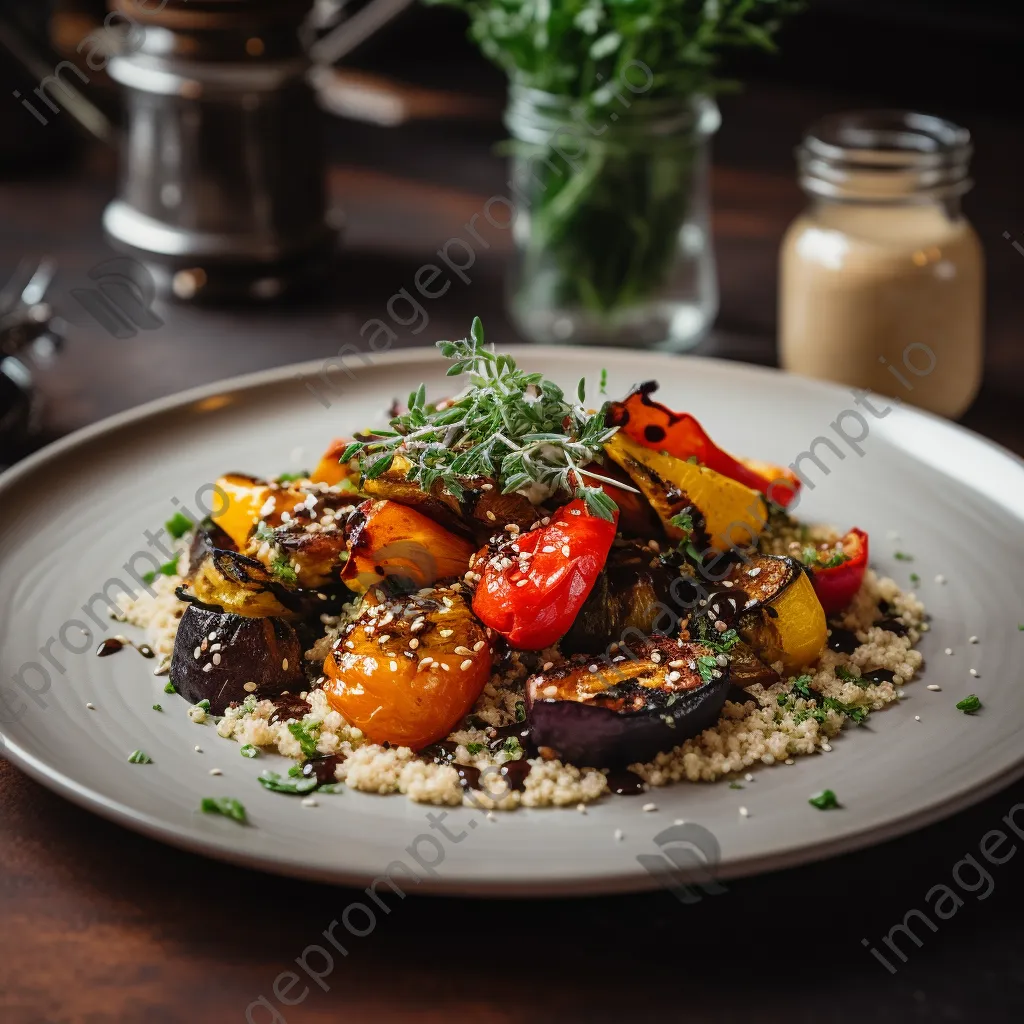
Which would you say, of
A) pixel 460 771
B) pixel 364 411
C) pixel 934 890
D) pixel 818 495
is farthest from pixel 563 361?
pixel 934 890

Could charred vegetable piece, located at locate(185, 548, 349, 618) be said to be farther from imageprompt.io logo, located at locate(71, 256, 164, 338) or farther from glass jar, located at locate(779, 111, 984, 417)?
imageprompt.io logo, located at locate(71, 256, 164, 338)

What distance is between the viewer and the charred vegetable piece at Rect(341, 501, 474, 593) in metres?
1.75

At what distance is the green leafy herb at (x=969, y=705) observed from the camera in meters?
1.64

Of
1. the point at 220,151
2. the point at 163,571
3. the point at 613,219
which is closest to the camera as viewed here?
the point at 163,571

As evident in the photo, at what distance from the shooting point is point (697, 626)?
67.4 inches

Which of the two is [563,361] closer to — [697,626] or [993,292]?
[697,626]

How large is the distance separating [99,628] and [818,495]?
120 centimetres

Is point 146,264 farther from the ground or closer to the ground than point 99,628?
closer to the ground

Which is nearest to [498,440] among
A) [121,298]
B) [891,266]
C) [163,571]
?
[163,571]

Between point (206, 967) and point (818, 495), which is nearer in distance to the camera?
point (206, 967)

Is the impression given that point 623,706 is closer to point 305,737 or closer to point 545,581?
point 545,581

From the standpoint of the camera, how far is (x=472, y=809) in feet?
4.87

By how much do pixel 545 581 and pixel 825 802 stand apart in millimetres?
431

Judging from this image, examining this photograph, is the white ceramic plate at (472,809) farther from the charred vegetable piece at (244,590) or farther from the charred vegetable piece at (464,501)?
the charred vegetable piece at (464,501)
